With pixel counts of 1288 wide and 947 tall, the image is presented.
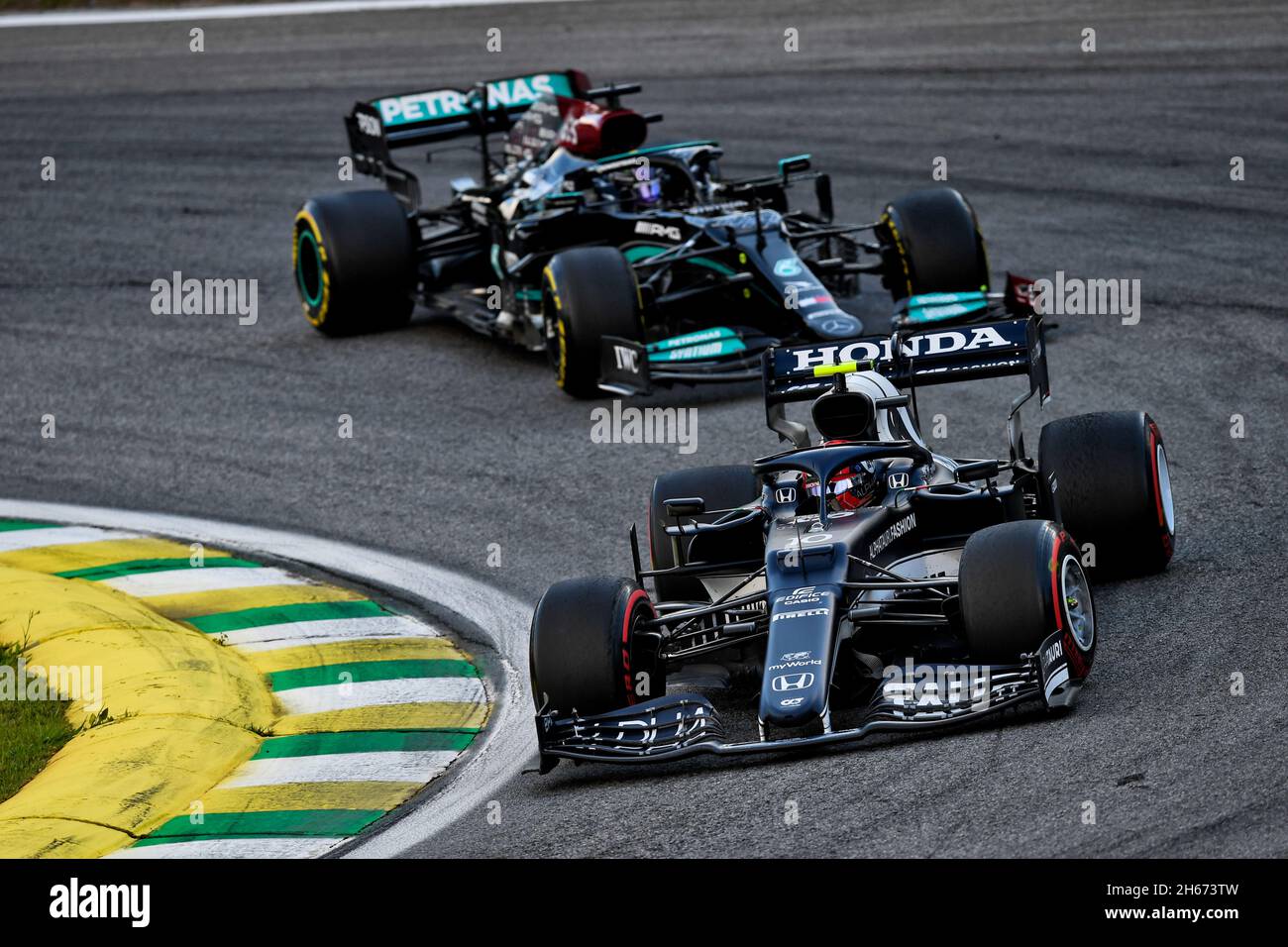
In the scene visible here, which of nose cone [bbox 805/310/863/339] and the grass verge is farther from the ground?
nose cone [bbox 805/310/863/339]

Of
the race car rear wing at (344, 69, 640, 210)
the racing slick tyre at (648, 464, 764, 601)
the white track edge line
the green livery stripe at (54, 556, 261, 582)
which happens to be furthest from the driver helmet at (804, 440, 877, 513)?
the race car rear wing at (344, 69, 640, 210)

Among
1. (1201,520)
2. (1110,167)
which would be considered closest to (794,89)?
(1110,167)

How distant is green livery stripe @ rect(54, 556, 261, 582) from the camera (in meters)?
10.8

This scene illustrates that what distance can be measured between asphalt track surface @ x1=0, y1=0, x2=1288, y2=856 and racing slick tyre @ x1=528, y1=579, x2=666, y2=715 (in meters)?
0.31

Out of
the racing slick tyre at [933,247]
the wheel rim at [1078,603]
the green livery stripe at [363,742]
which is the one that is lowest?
the green livery stripe at [363,742]

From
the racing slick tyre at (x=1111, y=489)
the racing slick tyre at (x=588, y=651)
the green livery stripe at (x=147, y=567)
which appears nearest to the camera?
the racing slick tyre at (x=588, y=651)

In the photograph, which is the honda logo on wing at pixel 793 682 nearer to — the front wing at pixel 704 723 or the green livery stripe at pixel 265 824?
the front wing at pixel 704 723

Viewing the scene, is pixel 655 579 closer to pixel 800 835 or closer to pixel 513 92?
pixel 800 835

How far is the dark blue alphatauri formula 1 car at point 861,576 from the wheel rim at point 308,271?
24.2ft

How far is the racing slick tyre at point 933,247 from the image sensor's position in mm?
13758

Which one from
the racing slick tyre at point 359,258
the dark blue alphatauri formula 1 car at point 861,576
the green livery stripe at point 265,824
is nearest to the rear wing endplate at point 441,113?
the racing slick tyre at point 359,258

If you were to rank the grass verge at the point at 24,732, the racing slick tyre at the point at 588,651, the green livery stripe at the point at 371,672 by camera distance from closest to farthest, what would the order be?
the racing slick tyre at the point at 588,651 → the grass verge at the point at 24,732 → the green livery stripe at the point at 371,672

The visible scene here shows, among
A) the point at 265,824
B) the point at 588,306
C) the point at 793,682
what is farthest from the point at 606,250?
the point at 265,824

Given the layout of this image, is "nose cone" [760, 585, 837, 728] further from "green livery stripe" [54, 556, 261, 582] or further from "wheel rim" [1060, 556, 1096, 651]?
"green livery stripe" [54, 556, 261, 582]
